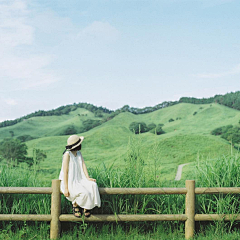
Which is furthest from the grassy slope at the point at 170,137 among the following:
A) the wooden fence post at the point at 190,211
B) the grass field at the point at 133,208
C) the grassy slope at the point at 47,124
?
the wooden fence post at the point at 190,211

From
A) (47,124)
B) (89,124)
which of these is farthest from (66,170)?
(47,124)

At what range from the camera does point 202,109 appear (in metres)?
57.8

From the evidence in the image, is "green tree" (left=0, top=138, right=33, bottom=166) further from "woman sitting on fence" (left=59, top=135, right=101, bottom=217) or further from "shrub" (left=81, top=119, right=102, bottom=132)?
"woman sitting on fence" (left=59, top=135, right=101, bottom=217)

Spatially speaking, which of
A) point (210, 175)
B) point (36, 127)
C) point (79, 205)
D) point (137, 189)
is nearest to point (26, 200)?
point (79, 205)

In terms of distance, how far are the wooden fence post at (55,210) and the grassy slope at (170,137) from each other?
2638 centimetres

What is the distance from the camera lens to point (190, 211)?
16.4 feet

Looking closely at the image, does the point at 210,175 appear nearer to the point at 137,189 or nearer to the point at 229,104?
the point at 137,189

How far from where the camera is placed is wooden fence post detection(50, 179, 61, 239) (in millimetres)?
4820

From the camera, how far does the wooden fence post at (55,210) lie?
15.8 ft

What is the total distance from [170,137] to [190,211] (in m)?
34.5

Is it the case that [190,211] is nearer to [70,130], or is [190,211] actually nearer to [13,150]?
[13,150]

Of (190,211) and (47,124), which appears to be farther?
(47,124)

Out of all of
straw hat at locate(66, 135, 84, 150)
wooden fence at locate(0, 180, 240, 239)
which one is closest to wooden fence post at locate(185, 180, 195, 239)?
wooden fence at locate(0, 180, 240, 239)

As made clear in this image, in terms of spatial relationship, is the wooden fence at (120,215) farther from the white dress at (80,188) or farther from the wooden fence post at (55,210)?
the white dress at (80,188)
